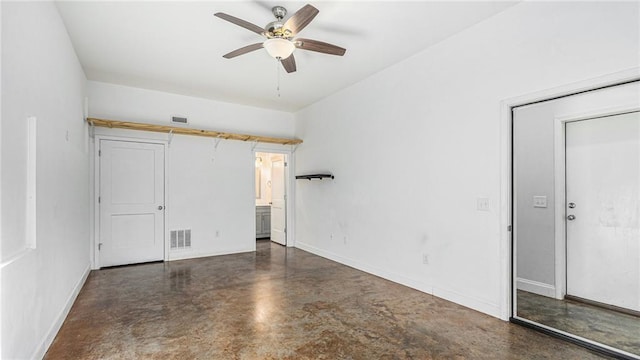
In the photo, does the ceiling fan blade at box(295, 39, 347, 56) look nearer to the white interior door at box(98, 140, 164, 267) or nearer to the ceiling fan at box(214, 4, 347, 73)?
the ceiling fan at box(214, 4, 347, 73)

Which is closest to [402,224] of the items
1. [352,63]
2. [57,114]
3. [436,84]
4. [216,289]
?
[436,84]

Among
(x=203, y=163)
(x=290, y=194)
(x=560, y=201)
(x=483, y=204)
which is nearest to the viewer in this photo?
(x=560, y=201)

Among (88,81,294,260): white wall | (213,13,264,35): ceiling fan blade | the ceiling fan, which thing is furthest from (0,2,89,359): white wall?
(88,81,294,260): white wall

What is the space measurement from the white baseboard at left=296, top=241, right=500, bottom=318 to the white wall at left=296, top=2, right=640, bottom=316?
13mm

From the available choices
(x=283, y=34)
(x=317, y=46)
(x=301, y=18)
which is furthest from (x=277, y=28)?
(x=317, y=46)

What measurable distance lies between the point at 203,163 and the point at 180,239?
1.43 meters

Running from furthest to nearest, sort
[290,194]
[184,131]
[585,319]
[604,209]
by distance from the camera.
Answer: [290,194]
[184,131]
[585,319]
[604,209]

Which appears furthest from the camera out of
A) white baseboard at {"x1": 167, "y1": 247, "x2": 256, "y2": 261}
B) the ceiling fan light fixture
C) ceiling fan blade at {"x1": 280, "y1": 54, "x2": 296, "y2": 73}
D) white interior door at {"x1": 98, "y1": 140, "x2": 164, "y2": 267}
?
white baseboard at {"x1": 167, "y1": 247, "x2": 256, "y2": 261}

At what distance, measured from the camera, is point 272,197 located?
7.49 m

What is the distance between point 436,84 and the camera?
3766 mm

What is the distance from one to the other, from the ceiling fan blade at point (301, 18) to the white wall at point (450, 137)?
1.87 metres

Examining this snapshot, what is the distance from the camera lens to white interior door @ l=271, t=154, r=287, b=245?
275 inches

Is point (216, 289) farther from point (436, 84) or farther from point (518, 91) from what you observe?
point (518, 91)

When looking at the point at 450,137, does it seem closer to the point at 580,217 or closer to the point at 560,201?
the point at 560,201
